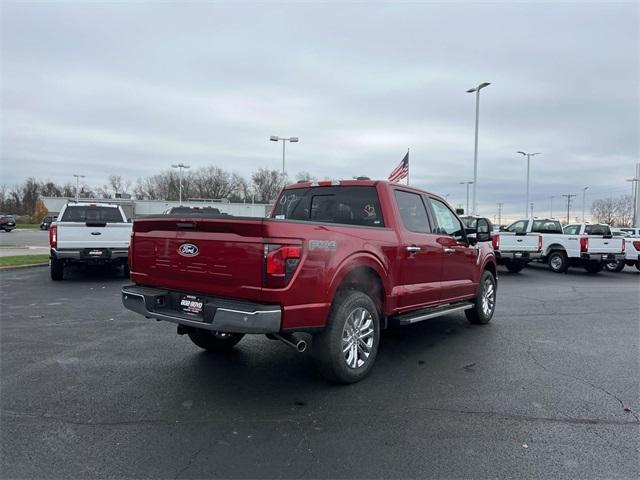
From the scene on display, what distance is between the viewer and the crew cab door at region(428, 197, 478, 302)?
20.1ft

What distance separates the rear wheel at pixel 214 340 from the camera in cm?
537

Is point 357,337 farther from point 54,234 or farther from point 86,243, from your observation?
point 54,234

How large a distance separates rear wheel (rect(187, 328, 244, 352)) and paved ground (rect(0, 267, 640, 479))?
0.45 feet

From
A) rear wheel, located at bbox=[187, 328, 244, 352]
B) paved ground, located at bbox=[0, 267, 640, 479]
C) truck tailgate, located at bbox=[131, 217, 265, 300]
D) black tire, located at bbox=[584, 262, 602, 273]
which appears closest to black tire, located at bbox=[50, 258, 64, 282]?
paved ground, located at bbox=[0, 267, 640, 479]

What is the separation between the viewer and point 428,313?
562 cm

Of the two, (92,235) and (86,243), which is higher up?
(92,235)

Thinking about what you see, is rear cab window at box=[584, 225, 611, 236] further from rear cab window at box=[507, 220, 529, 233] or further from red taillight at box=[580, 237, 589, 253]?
rear cab window at box=[507, 220, 529, 233]

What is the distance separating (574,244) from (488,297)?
10.8m

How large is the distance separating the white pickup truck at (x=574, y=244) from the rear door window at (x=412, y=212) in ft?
35.8

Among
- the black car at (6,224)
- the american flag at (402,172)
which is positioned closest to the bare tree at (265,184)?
the black car at (6,224)

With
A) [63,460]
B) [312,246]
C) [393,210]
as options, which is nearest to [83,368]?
[63,460]

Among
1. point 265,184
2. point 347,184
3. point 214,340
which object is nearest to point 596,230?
point 347,184

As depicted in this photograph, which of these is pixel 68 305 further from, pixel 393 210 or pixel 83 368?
pixel 393 210

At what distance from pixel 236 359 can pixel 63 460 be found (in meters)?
2.35
